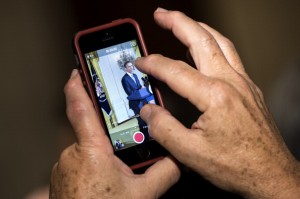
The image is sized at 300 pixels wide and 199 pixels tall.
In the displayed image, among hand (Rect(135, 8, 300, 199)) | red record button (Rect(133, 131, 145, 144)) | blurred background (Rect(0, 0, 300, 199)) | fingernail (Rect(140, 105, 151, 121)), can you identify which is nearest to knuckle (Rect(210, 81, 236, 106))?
hand (Rect(135, 8, 300, 199))

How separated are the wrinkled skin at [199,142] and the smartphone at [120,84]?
9 centimetres

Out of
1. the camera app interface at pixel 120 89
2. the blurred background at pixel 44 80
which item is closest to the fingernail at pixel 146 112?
the camera app interface at pixel 120 89

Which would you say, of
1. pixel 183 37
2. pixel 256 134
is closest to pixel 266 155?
pixel 256 134

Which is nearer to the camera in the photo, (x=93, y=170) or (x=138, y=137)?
(x=93, y=170)

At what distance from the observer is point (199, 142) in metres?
0.73

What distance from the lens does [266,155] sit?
2.49ft

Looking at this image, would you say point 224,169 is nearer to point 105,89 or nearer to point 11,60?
point 105,89

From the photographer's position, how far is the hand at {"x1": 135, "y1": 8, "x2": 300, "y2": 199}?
73cm

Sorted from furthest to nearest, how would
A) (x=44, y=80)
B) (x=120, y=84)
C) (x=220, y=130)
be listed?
(x=44, y=80), (x=120, y=84), (x=220, y=130)

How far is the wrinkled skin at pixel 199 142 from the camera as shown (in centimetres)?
74

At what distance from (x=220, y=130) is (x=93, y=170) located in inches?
10.1

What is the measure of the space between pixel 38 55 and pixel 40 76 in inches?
3.0

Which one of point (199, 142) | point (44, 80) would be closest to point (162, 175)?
point (199, 142)

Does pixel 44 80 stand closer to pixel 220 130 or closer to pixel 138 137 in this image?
pixel 138 137
